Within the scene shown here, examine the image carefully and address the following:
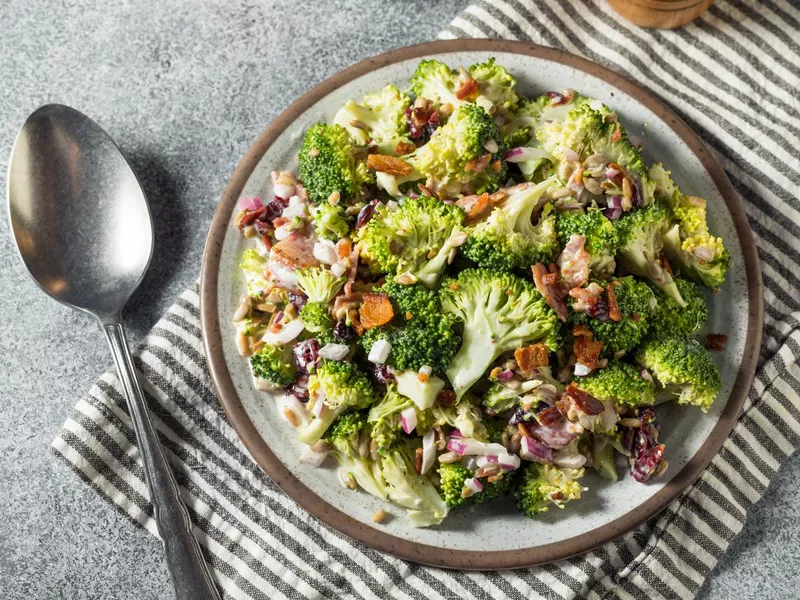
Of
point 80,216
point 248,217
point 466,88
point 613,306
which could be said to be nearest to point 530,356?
point 613,306

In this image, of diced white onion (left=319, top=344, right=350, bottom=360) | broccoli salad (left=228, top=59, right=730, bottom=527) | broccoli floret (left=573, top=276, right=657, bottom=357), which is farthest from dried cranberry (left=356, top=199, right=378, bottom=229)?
broccoli floret (left=573, top=276, right=657, bottom=357)

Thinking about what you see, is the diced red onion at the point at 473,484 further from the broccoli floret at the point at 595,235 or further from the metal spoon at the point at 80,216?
the metal spoon at the point at 80,216

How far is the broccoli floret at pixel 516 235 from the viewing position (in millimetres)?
2588

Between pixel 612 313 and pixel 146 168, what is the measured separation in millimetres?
2158

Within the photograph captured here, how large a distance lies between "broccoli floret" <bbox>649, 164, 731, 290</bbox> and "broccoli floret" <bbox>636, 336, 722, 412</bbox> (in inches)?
11.2

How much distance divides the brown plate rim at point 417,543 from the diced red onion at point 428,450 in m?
0.31

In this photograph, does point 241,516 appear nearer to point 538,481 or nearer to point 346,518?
point 346,518

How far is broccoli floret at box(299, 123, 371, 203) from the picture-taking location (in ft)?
9.18

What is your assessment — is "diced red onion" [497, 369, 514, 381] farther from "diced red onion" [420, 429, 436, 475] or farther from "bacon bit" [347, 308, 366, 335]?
"bacon bit" [347, 308, 366, 335]

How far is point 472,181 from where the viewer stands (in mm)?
2816

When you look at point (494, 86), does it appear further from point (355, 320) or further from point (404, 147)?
point (355, 320)

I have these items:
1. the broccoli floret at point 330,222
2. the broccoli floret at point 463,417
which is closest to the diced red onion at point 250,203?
the broccoli floret at point 330,222

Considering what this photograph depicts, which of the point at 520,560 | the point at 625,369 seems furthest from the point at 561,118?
the point at 520,560

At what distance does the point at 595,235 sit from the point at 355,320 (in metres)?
0.90
